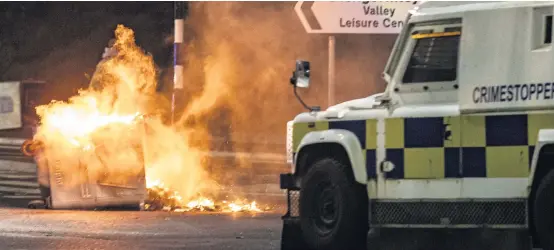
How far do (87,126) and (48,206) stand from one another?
1205 mm

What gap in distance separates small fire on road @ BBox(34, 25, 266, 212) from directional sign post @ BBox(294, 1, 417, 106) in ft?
8.04

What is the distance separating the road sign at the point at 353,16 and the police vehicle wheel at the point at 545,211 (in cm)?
868

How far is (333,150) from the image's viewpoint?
31.4ft

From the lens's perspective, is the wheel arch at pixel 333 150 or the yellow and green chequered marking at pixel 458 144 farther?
the wheel arch at pixel 333 150

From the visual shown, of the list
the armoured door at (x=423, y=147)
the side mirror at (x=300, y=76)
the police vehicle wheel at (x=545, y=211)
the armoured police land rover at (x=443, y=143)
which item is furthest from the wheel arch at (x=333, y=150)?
the police vehicle wheel at (x=545, y=211)

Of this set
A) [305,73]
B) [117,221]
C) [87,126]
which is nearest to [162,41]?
[87,126]

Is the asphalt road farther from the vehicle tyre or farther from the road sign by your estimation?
the road sign

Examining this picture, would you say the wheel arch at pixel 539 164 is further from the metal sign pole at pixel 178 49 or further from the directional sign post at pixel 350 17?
the metal sign pole at pixel 178 49

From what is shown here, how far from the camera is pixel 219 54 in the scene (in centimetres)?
1806

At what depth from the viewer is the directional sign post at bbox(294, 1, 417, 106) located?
54.0 ft

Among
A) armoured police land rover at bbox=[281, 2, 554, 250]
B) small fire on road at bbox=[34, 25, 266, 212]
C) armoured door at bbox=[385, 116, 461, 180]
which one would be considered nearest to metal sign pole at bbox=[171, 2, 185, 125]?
small fire on road at bbox=[34, 25, 266, 212]

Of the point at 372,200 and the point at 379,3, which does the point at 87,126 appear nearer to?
the point at 379,3

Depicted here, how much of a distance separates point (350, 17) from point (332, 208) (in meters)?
7.42

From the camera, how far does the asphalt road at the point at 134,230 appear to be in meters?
10.8
